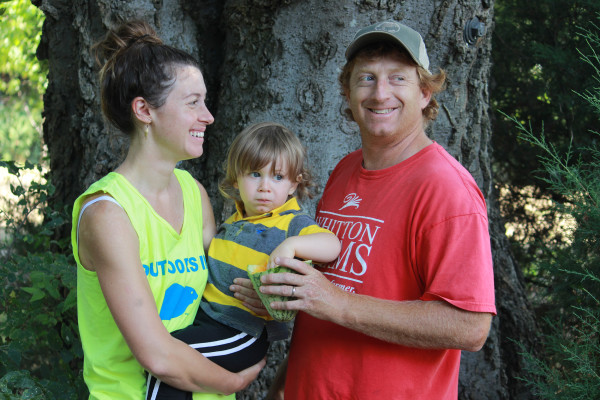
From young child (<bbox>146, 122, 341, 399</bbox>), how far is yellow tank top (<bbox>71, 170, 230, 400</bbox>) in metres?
0.14

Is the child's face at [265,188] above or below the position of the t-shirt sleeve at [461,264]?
above

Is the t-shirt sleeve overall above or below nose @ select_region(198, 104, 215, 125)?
below

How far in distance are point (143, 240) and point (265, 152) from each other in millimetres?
628

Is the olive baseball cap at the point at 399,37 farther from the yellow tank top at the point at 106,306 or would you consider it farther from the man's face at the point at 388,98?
the yellow tank top at the point at 106,306

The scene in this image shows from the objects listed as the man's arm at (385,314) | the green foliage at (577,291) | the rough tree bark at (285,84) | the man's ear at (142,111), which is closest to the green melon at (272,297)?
the man's arm at (385,314)

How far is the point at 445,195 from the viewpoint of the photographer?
6.37ft

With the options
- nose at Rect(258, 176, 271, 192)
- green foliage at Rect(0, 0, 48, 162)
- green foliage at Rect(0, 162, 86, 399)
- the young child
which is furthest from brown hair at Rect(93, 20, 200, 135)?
green foliage at Rect(0, 0, 48, 162)

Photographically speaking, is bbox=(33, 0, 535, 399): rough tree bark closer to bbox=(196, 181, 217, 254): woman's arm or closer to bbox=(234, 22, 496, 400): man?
bbox=(196, 181, 217, 254): woman's arm

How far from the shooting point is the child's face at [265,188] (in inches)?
95.3

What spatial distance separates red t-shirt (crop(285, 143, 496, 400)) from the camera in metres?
1.89

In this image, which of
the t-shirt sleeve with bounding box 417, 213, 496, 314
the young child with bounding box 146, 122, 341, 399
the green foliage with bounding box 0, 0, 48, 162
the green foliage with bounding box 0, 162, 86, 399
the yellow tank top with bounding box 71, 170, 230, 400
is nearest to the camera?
the t-shirt sleeve with bounding box 417, 213, 496, 314

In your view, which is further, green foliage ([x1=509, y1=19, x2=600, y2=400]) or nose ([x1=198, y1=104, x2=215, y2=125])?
green foliage ([x1=509, y1=19, x2=600, y2=400])

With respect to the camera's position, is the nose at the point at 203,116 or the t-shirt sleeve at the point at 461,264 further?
the nose at the point at 203,116

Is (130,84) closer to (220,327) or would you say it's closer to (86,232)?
(86,232)
